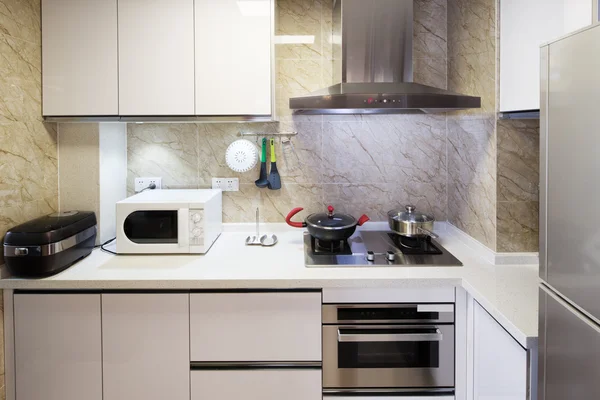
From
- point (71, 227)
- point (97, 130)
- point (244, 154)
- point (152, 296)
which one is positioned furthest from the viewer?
point (244, 154)

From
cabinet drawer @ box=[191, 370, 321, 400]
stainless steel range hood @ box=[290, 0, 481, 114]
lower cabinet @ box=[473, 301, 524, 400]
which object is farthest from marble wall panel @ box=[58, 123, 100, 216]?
lower cabinet @ box=[473, 301, 524, 400]

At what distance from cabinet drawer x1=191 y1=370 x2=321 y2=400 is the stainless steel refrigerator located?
90cm

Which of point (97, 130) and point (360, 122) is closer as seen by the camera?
point (97, 130)

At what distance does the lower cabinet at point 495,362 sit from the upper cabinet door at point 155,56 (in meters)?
1.60

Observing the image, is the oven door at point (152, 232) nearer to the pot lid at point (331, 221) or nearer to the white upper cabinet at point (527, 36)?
the pot lid at point (331, 221)

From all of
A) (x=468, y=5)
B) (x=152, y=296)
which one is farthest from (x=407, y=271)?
(x=468, y=5)

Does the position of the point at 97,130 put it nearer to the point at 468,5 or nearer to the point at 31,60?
the point at 31,60

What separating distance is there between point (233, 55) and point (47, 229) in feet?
3.68

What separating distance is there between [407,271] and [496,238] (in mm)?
444

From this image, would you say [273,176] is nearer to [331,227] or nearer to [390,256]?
[331,227]

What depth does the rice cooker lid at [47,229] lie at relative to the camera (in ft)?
4.88

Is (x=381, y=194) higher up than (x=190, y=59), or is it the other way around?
(x=190, y=59)

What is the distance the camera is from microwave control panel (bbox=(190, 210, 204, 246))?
5.84 feet

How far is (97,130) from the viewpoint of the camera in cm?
193
